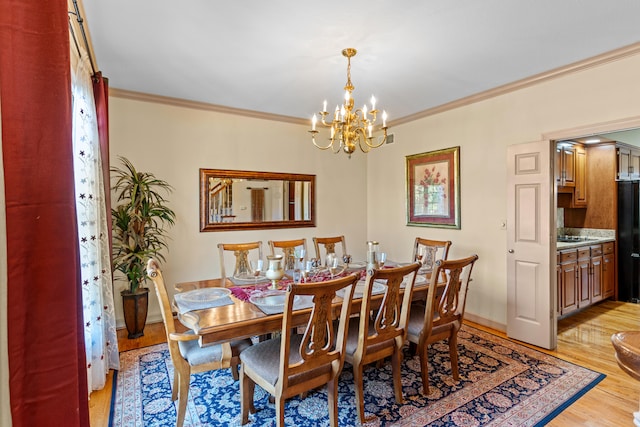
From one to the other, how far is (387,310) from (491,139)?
2.67 meters

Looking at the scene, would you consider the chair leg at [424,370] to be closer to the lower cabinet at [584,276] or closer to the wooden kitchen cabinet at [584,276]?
the lower cabinet at [584,276]

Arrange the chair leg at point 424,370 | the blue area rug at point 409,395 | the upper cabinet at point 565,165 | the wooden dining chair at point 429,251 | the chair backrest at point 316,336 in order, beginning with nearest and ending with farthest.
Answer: the chair backrest at point 316,336 → the blue area rug at point 409,395 → the chair leg at point 424,370 → the wooden dining chair at point 429,251 → the upper cabinet at point 565,165

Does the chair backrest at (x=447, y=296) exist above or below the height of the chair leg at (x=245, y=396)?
above

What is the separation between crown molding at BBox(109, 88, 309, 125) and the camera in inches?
145

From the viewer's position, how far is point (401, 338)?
2320mm

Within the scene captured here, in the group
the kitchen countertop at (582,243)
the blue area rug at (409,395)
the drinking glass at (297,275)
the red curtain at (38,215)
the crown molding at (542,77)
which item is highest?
the crown molding at (542,77)

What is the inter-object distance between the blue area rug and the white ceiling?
2715mm

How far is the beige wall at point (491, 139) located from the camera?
291 centimetres

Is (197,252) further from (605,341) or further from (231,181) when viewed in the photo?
(605,341)

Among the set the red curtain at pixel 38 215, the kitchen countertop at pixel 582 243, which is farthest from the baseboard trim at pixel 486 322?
the red curtain at pixel 38 215

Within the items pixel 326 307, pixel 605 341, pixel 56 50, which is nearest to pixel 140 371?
pixel 326 307

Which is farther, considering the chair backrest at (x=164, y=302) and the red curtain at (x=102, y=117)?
the red curtain at (x=102, y=117)

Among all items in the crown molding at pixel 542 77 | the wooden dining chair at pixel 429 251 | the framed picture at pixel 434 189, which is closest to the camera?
the crown molding at pixel 542 77

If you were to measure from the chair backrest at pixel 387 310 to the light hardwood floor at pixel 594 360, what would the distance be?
114 centimetres
